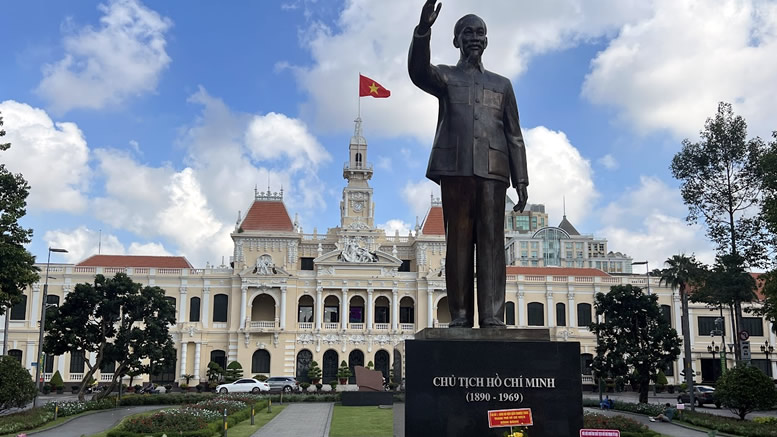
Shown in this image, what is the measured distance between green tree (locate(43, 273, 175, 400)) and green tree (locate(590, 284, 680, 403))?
20740mm

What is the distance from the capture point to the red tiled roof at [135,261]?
56062 millimetres

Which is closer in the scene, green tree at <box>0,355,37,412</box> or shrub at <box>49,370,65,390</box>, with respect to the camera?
green tree at <box>0,355,37,412</box>

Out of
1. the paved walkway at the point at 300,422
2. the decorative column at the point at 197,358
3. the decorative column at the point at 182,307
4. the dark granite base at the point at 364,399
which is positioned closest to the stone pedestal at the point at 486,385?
the paved walkway at the point at 300,422

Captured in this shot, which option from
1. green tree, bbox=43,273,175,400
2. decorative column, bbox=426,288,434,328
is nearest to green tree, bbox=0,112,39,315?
green tree, bbox=43,273,175,400

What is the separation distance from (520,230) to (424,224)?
66.5 metres

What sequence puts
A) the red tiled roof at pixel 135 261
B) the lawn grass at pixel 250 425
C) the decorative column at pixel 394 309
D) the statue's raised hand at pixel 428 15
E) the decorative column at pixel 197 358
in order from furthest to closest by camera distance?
→ the red tiled roof at pixel 135 261, the decorative column at pixel 394 309, the decorative column at pixel 197 358, the lawn grass at pixel 250 425, the statue's raised hand at pixel 428 15

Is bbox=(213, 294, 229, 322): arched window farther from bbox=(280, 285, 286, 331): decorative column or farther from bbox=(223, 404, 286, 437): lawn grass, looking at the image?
bbox=(223, 404, 286, 437): lawn grass

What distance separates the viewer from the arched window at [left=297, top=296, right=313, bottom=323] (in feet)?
180

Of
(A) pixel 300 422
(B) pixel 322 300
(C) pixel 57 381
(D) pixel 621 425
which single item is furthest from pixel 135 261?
(D) pixel 621 425

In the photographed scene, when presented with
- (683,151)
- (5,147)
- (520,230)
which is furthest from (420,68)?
(520,230)

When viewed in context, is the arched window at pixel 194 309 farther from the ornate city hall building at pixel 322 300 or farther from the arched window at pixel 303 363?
the arched window at pixel 303 363

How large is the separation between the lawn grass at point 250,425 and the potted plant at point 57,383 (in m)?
24.3

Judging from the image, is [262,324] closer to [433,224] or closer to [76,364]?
[76,364]

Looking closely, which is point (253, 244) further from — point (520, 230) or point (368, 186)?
point (520, 230)
